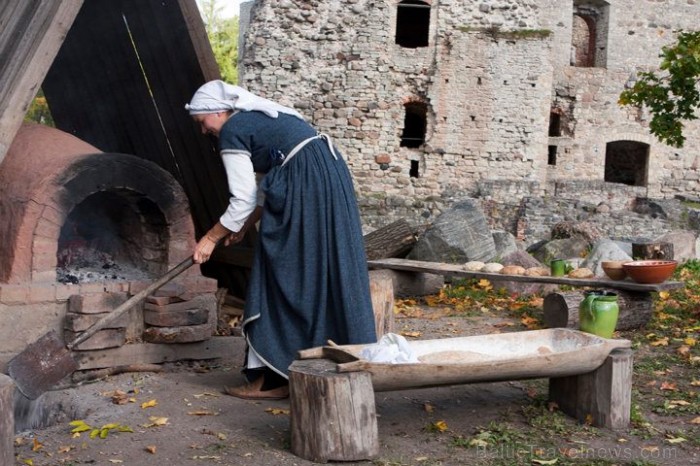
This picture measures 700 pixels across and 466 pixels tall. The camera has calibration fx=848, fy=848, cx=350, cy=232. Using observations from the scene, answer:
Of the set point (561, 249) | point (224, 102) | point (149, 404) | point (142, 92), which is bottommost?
point (149, 404)

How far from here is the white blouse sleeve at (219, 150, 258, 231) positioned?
4691mm

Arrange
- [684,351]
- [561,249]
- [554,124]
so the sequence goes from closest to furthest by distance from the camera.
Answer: [684,351], [561,249], [554,124]

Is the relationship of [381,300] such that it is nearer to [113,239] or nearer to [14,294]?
[113,239]

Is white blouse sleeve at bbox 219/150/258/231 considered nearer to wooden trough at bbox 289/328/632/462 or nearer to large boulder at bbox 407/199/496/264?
wooden trough at bbox 289/328/632/462

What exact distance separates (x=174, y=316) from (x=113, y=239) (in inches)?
37.8

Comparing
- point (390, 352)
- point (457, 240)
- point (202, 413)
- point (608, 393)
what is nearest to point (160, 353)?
point (202, 413)

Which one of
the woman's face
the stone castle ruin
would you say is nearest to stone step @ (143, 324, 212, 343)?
the woman's face

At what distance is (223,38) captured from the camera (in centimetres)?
3553

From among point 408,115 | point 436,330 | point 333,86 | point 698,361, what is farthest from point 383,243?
point 408,115

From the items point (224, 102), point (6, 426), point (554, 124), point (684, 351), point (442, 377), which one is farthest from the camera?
point (554, 124)

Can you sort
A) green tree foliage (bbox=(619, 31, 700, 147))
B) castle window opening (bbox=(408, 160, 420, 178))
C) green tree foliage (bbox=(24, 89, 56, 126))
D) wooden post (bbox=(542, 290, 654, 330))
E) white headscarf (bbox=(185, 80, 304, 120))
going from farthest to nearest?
green tree foliage (bbox=(24, 89, 56, 126)) < castle window opening (bbox=(408, 160, 420, 178)) < green tree foliage (bbox=(619, 31, 700, 147)) < wooden post (bbox=(542, 290, 654, 330)) < white headscarf (bbox=(185, 80, 304, 120))

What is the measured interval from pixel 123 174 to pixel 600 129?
17.2m

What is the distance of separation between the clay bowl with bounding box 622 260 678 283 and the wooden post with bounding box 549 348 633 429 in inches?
112

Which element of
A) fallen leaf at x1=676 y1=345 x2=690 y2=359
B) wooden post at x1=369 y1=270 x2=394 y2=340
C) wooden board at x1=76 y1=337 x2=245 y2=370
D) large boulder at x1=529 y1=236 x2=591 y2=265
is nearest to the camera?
wooden board at x1=76 y1=337 x2=245 y2=370
